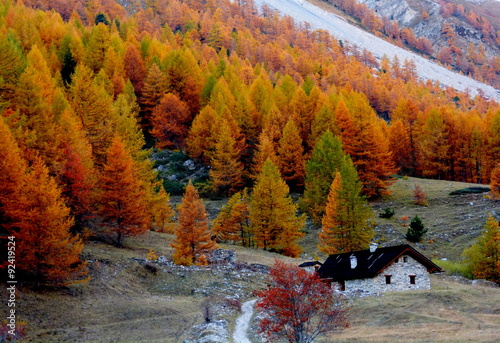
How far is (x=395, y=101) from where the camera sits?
357ft

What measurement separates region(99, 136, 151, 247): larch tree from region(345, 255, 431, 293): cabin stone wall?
672 inches

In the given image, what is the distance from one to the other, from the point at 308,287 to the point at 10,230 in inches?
649

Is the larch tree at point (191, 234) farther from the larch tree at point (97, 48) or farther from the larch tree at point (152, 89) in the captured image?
the larch tree at point (97, 48)

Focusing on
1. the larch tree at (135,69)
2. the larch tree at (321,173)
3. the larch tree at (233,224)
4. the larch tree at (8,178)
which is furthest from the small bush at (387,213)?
the larch tree at (135,69)

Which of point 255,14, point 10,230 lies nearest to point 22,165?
point 10,230

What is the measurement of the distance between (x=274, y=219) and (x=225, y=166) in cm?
1573

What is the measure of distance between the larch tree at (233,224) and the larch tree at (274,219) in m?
1.33

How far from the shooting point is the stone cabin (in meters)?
33.2

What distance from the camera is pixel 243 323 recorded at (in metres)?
27.2

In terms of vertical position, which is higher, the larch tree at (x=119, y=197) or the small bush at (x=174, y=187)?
the small bush at (x=174, y=187)

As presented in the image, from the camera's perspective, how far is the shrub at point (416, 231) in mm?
47562

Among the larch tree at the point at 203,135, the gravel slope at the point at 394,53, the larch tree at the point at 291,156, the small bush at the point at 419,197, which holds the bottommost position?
the small bush at the point at 419,197

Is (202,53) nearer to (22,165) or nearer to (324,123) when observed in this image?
(324,123)

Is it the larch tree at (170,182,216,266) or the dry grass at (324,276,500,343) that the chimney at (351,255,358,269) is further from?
the larch tree at (170,182,216,266)
